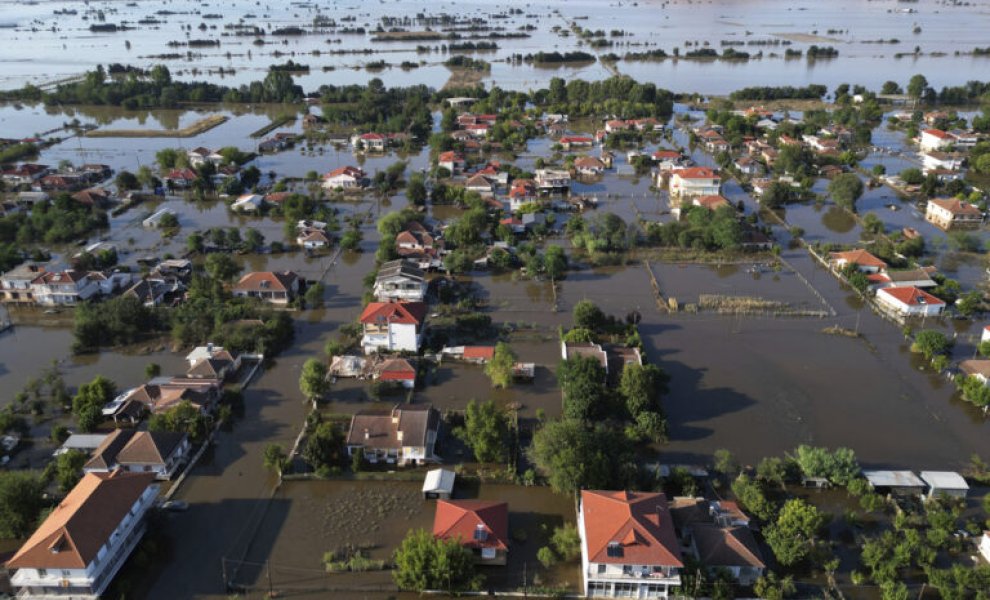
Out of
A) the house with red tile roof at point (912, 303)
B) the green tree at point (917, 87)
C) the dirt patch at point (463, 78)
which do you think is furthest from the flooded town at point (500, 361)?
the dirt patch at point (463, 78)

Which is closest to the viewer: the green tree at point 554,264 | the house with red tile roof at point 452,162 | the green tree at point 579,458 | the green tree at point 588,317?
the green tree at point 579,458

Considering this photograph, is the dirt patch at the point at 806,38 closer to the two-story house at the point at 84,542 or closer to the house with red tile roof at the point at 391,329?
the house with red tile roof at the point at 391,329

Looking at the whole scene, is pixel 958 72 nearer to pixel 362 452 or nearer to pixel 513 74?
pixel 513 74

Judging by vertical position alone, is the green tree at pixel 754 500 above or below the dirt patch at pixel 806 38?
below

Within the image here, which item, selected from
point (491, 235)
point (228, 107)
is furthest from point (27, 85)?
point (491, 235)

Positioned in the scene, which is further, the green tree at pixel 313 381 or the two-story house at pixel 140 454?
the green tree at pixel 313 381

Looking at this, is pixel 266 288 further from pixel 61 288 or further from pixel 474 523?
pixel 474 523
